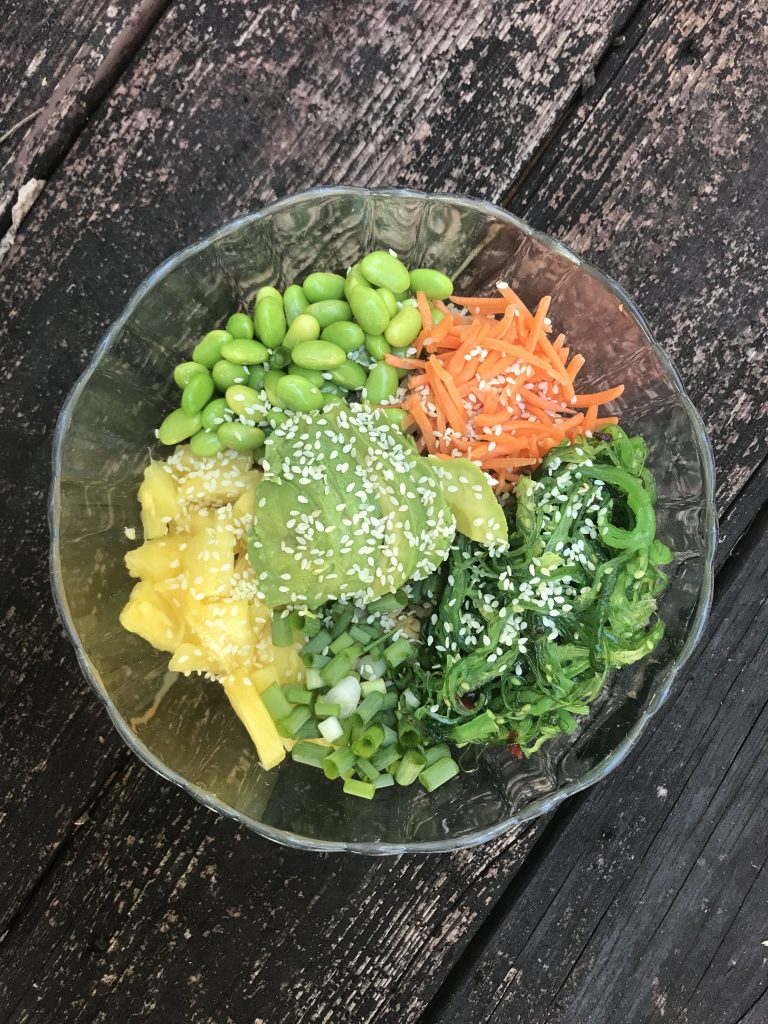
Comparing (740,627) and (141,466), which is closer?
(141,466)

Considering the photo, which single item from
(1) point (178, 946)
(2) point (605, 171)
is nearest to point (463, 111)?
(2) point (605, 171)

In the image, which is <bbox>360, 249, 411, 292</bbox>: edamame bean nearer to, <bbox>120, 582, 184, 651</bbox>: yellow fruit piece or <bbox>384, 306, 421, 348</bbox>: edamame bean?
<bbox>384, 306, 421, 348</bbox>: edamame bean

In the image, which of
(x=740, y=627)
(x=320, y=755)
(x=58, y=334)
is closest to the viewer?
(x=320, y=755)

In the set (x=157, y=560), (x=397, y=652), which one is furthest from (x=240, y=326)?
(x=397, y=652)

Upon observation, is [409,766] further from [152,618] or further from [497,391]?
[497,391]

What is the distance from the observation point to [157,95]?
1.65 metres

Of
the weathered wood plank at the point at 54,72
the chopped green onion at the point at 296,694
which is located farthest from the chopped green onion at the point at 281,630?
the weathered wood plank at the point at 54,72

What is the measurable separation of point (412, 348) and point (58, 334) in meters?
0.77

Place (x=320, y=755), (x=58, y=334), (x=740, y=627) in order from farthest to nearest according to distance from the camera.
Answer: (x=740, y=627) → (x=58, y=334) → (x=320, y=755)

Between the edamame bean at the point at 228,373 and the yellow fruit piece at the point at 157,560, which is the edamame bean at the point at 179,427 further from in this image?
the yellow fruit piece at the point at 157,560

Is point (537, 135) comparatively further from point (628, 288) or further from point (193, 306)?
point (193, 306)

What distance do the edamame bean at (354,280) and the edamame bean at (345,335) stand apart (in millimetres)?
67

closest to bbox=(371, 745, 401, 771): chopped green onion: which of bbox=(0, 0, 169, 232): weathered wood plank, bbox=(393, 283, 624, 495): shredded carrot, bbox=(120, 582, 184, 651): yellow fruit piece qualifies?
bbox=(120, 582, 184, 651): yellow fruit piece

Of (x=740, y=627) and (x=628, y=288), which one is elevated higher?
(x=628, y=288)
